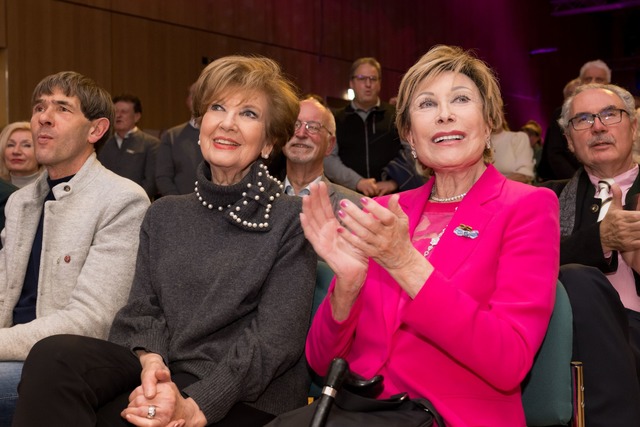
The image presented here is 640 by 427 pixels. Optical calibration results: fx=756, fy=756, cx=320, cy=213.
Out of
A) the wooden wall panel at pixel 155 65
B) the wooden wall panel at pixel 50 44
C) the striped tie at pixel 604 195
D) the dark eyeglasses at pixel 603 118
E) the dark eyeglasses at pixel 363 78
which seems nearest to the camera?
the striped tie at pixel 604 195

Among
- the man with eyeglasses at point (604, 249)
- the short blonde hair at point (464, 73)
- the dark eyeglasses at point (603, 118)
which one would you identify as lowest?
the man with eyeglasses at point (604, 249)

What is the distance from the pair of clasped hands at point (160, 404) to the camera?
1.78 meters

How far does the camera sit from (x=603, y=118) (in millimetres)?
3008

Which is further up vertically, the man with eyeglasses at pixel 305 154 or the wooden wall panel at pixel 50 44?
the wooden wall panel at pixel 50 44

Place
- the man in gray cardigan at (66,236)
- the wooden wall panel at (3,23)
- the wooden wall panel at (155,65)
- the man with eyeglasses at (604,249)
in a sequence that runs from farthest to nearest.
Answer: the wooden wall panel at (155,65), the wooden wall panel at (3,23), the man in gray cardigan at (66,236), the man with eyeglasses at (604,249)

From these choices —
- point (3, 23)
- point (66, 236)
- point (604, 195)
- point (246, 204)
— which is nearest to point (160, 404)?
point (246, 204)

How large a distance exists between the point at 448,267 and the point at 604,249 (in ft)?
3.30

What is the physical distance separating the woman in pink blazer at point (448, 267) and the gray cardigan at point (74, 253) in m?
0.72

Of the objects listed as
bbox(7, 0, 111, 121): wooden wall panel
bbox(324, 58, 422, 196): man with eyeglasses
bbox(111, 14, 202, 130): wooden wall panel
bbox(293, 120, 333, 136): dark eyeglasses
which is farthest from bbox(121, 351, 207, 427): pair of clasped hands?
bbox(111, 14, 202, 130): wooden wall panel

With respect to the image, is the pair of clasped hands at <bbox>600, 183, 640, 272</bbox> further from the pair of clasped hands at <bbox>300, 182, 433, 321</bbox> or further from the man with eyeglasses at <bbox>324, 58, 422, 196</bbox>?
the man with eyeglasses at <bbox>324, 58, 422, 196</bbox>

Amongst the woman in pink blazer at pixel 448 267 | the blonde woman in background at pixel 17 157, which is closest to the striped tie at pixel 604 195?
the woman in pink blazer at pixel 448 267

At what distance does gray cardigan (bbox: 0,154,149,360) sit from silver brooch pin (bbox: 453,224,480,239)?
108 cm

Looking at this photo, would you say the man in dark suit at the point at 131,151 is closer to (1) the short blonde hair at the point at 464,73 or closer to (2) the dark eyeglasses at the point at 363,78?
(2) the dark eyeglasses at the point at 363,78

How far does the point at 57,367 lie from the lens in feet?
5.86
